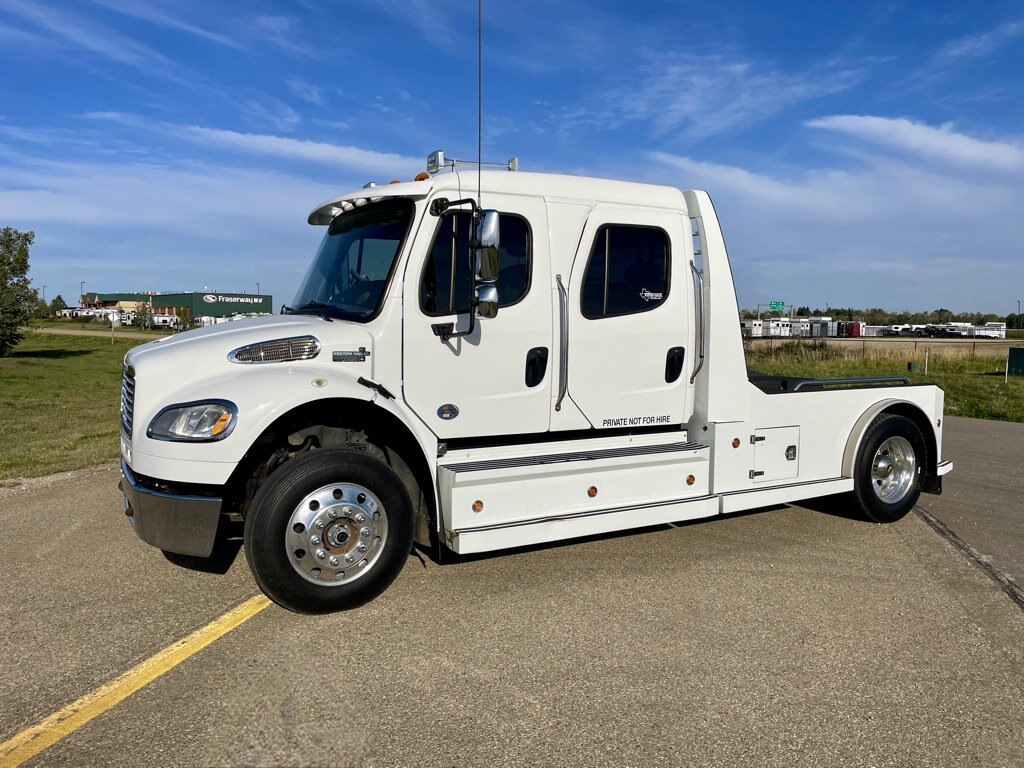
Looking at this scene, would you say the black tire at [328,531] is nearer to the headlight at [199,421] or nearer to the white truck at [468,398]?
the white truck at [468,398]

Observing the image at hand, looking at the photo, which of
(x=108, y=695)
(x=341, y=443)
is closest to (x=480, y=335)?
(x=341, y=443)

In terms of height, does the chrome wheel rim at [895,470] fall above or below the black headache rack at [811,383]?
below

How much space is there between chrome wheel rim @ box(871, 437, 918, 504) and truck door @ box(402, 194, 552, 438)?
3.30 metres

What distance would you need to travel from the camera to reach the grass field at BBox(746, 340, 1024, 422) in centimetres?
1604

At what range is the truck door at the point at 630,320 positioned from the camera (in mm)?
5043

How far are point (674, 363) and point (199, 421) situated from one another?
320 cm

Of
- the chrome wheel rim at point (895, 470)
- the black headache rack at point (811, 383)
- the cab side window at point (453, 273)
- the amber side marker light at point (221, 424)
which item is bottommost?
the chrome wheel rim at point (895, 470)

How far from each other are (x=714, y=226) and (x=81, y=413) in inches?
543

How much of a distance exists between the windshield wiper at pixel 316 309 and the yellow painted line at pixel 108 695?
6.05 ft

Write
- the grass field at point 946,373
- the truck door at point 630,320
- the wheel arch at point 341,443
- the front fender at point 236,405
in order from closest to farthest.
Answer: the front fender at point 236,405 → the wheel arch at point 341,443 → the truck door at point 630,320 → the grass field at point 946,373

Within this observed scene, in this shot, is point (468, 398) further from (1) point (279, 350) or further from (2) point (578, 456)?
(1) point (279, 350)

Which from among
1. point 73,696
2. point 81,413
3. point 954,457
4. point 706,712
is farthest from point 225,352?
point 81,413

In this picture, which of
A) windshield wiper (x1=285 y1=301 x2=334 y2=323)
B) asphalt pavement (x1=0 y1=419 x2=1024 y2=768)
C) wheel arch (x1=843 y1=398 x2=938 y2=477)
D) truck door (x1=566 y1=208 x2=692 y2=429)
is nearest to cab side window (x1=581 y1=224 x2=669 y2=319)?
truck door (x1=566 y1=208 x2=692 y2=429)

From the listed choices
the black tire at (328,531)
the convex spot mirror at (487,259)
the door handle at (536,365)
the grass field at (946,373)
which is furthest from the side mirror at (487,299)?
the grass field at (946,373)
